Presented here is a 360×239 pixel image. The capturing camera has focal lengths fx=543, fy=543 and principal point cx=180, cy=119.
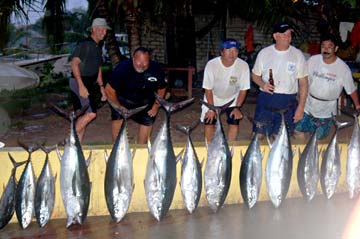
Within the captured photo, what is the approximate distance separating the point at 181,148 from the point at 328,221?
1.58 meters

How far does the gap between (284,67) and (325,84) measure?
0.64 meters

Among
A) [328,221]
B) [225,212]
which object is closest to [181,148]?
[225,212]

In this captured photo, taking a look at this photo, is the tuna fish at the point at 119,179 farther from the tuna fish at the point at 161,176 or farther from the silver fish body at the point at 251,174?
the silver fish body at the point at 251,174

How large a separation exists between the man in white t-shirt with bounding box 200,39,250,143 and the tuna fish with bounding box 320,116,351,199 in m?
1.07

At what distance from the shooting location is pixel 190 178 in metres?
5.00

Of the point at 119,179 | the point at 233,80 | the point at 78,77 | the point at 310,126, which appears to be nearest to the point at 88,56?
the point at 78,77

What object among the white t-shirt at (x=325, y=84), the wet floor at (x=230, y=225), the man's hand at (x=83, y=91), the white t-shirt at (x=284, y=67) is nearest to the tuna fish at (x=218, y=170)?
the wet floor at (x=230, y=225)

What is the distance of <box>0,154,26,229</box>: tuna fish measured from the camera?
4.73 metres

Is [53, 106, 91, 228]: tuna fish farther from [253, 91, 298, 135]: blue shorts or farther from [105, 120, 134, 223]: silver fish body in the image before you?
[253, 91, 298, 135]: blue shorts

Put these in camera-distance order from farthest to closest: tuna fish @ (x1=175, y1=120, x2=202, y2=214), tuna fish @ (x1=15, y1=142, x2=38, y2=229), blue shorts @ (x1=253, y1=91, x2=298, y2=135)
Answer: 1. blue shorts @ (x1=253, y1=91, x2=298, y2=135)
2. tuna fish @ (x1=175, y1=120, x2=202, y2=214)
3. tuna fish @ (x1=15, y1=142, x2=38, y2=229)

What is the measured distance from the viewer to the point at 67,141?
482cm

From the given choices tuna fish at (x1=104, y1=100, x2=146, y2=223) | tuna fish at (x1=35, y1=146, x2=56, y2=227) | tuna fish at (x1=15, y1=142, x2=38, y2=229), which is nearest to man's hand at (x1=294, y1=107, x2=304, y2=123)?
tuna fish at (x1=104, y1=100, x2=146, y2=223)

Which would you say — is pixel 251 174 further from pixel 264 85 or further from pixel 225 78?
pixel 225 78

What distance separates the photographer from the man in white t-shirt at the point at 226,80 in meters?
5.79
